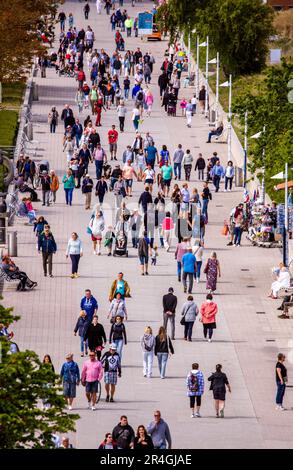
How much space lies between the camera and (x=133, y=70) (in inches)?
2997

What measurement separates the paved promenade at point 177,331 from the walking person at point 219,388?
6.5 inches

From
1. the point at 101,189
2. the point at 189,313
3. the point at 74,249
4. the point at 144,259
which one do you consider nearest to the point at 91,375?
the point at 189,313

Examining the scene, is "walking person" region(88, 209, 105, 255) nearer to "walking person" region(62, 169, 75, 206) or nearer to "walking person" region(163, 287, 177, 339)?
"walking person" region(62, 169, 75, 206)

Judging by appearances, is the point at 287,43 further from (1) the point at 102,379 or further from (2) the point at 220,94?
(1) the point at 102,379

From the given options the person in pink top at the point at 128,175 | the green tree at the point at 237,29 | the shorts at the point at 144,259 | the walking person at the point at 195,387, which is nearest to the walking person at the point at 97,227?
the shorts at the point at 144,259

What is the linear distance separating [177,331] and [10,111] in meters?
27.8

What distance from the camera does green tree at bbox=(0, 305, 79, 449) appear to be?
2514 centimetres

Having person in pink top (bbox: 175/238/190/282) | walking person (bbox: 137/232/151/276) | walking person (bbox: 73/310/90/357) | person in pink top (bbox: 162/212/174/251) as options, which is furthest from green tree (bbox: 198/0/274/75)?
walking person (bbox: 73/310/90/357)

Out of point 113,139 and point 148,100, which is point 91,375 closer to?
point 113,139

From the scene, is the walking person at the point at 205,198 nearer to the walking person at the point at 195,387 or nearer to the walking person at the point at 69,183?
the walking person at the point at 69,183

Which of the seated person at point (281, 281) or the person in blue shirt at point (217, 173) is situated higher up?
the person in blue shirt at point (217, 173)

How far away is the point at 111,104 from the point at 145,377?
107 ft

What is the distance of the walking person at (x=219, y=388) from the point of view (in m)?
34.4

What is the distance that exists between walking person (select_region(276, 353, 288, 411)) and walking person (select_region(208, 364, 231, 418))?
904 mm
